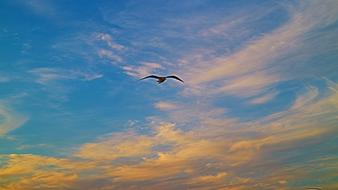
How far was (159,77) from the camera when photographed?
105750mm

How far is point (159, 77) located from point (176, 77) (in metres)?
6.83

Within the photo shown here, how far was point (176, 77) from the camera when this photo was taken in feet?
328
